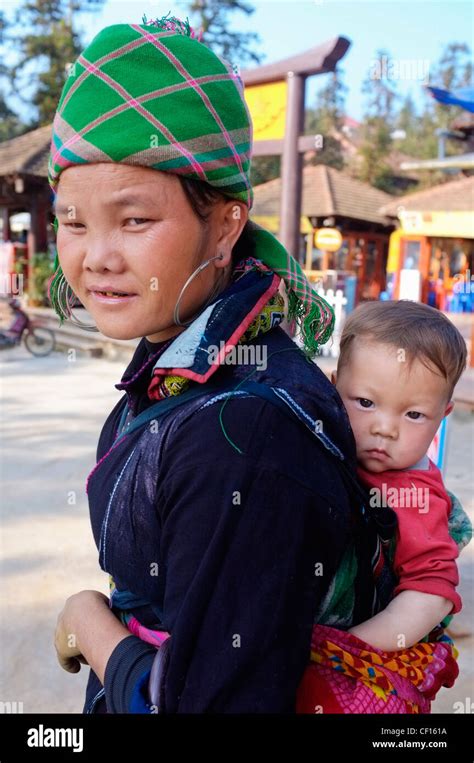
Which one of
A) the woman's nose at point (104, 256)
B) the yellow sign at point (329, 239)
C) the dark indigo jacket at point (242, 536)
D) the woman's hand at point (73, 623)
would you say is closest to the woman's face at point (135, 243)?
the woman's nose at point (104, 256)

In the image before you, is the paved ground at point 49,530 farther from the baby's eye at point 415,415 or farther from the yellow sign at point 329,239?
the yellow sign at point 329,239

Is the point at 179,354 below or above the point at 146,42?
below

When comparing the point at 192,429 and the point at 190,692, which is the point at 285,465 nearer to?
the point at 192,429

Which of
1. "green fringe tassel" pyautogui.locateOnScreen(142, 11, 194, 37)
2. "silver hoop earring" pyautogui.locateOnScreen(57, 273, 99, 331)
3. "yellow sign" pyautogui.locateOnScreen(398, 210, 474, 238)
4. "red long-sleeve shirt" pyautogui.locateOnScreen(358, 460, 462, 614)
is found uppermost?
"yellow sign" pyautogui.locateOnScreen(398, 210, 474, 238)

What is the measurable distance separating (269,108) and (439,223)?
8.60 metres

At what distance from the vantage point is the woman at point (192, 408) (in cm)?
93

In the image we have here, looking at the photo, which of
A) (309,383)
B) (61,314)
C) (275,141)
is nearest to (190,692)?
(309,383)

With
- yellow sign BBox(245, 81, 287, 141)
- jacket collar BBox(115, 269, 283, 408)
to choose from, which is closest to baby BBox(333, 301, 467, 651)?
jacket collar BBox(115, 269, 283, 408)

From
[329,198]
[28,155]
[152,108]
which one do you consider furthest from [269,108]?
[329,198]

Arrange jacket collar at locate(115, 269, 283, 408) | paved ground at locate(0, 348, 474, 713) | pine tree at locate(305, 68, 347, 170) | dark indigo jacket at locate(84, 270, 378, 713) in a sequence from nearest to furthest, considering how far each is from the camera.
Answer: dark indigo jacket at locate(84, 270, 378, 713), jacket collar at locate(115, 269, 283, 408), paved ground at locate(0, 348, 474, 713), pine tree at locate(305, 68, 347, 170)

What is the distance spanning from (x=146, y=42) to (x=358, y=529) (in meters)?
0.85

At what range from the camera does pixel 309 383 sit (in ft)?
3.44

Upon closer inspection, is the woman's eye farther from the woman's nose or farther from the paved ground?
the paved ground

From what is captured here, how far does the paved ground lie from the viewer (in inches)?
116
